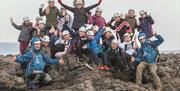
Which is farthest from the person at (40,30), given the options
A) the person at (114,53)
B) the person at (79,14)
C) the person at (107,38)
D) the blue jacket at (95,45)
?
the person at (114,53)

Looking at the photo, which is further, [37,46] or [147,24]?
[147,24]

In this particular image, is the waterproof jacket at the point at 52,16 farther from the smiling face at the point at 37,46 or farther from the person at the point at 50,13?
the smiling face at the point at 37,46

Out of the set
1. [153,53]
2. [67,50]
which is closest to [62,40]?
[67,50]

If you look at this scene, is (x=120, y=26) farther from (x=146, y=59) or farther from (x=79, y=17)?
(x=146, y=59)

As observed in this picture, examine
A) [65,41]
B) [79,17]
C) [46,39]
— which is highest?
[79,17]

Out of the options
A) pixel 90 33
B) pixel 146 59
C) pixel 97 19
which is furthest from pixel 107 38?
pixel 97 19

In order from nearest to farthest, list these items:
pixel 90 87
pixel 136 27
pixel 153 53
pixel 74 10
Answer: pixel 90 87
pixel 153 53
pixel 74 10
pixel 136 27

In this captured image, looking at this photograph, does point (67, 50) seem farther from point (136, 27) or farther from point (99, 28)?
point (136, 27)

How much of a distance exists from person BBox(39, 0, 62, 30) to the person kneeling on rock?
352 cm

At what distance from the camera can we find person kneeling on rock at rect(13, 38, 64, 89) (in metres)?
22.2

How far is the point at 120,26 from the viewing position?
88.0ft

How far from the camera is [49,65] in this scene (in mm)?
23484

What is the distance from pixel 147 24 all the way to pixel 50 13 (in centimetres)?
553

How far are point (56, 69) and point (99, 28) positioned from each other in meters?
3.00
